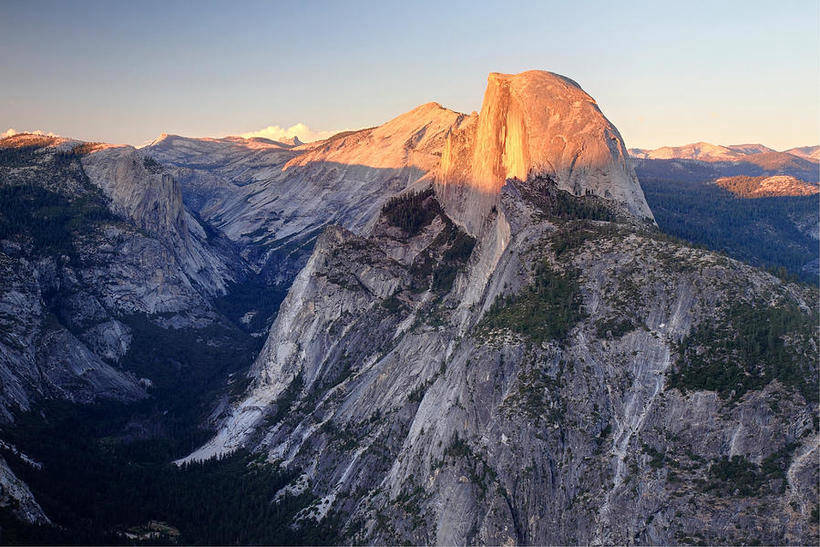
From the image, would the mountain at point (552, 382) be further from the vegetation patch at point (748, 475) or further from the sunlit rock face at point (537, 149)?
the sunlit rock face at point (537, 149)

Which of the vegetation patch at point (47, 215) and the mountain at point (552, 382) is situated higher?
the vegetation patch at point (47, 215)

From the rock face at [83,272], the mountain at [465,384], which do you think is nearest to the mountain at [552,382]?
the mountain at [465,384]

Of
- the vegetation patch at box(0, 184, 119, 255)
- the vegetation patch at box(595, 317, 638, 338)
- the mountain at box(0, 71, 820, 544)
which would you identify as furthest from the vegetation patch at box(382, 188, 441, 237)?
the vegetation patch at box(0, 184, 119, 255)

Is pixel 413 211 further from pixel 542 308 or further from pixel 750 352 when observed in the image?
pixel 750 352

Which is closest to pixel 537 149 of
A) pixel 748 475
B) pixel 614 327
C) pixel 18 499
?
pixel 614 327

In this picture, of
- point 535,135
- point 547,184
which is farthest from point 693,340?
point 535,135

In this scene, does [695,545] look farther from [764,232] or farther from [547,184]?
[764,232]
